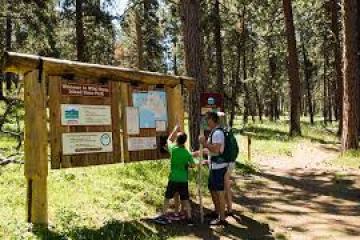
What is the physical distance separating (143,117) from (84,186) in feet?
7.73

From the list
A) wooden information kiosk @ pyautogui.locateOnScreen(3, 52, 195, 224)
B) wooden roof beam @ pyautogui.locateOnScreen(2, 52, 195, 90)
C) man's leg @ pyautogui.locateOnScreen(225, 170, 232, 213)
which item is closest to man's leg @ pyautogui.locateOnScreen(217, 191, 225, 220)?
man's leg @ pyautogui.locateOnScreen(225, 170, 232, 213)

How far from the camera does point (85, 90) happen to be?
9.09 metres

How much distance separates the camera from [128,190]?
11539mm

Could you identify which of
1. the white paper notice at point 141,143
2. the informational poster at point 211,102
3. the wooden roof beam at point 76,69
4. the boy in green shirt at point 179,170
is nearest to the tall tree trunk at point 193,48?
the informational poster at point 211,102

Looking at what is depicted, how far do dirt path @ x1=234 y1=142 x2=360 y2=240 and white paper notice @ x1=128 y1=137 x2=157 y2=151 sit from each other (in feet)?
7.63

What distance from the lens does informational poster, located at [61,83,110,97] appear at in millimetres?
8746

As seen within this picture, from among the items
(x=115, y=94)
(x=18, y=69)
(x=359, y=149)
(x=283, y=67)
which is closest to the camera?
(x=18, y=69)

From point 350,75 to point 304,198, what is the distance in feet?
21.8

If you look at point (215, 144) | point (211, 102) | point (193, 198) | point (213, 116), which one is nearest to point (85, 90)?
point (213, 116)

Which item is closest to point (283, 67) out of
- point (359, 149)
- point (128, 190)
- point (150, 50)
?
point (150, 50)

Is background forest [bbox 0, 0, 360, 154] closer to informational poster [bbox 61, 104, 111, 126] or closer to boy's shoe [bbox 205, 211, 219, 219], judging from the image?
informational poster [bbox 61, 104, 111, 126]

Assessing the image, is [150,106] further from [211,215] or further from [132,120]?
[211,215]

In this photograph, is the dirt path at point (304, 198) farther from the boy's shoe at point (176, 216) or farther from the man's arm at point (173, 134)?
the man's arm at point (173, 134)

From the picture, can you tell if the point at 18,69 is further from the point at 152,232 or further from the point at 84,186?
the point at 84,186
